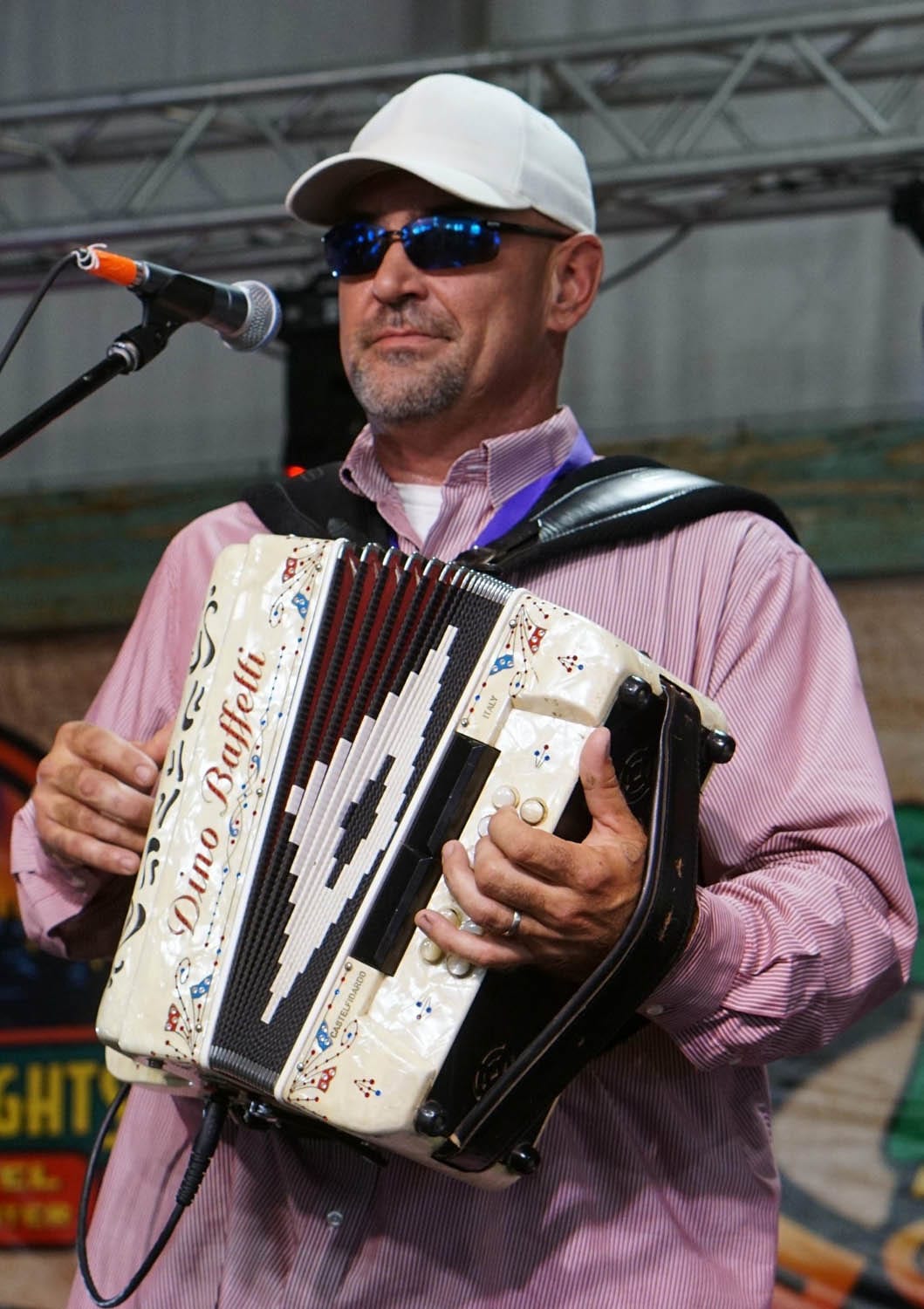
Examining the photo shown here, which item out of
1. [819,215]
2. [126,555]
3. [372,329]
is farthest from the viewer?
[126,555]

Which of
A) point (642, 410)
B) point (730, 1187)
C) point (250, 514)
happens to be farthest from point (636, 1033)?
point (642, 410)

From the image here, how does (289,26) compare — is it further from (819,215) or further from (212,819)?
(212,819)

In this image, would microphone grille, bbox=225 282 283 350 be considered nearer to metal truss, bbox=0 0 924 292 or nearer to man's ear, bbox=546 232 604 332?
man's ear, bbox=546 232 604 332

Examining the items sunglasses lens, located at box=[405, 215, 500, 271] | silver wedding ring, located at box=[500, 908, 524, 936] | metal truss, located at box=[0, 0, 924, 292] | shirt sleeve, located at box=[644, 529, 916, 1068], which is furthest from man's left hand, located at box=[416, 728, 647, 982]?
metal truss, located at box=[0, 0, 924, 292]

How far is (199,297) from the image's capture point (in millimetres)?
1747

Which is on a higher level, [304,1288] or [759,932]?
[759,932]

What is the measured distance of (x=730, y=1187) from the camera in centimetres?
173

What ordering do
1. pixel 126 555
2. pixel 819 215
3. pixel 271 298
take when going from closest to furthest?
pixel 271 298
pixel 819 215
pixel 126 555

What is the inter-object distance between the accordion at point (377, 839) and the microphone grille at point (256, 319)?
0.27 metres

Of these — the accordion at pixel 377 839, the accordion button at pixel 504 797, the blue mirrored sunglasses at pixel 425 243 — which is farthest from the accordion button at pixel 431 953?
the blue mirrored sunglasses at pixel 425 243

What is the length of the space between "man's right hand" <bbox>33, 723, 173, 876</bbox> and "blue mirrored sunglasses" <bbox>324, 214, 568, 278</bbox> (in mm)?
656

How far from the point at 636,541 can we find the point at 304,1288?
852 mm

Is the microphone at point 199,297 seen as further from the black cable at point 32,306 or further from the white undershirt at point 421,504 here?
the white undershirt at point 421,504

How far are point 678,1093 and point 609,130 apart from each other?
121 inches
